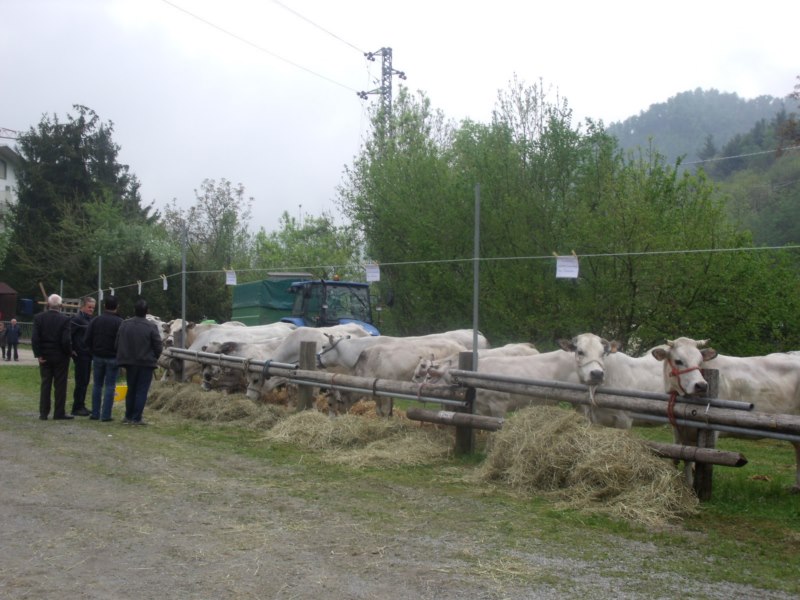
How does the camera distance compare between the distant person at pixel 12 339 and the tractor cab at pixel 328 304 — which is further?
the distant person at pixel 12 339

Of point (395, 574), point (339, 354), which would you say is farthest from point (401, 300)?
point (395, 574)

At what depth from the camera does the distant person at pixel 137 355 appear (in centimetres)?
1204

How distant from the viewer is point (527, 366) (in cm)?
1084

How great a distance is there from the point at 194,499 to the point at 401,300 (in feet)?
51.3

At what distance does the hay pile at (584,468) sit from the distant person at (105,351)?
6.77 metres

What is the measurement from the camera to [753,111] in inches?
6727

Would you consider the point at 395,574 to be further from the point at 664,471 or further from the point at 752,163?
the point at 752,163

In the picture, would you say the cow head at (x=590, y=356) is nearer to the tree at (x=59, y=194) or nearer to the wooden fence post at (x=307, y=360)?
the wooden fence post at (x=307, y=360)

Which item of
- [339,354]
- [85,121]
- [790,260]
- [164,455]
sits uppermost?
[85,121]

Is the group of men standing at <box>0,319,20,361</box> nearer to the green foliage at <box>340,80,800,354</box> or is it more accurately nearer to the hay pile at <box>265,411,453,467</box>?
the green foliage at <box>340,80,800,354</box>

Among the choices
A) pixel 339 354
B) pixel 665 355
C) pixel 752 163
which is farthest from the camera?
pixel 752 163

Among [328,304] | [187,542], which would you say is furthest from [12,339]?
[187,542]

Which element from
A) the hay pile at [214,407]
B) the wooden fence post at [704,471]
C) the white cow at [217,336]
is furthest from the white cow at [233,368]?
the wooden fence post at [704,471]

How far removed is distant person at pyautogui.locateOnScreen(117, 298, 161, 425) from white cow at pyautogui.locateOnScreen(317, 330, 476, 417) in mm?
2903
